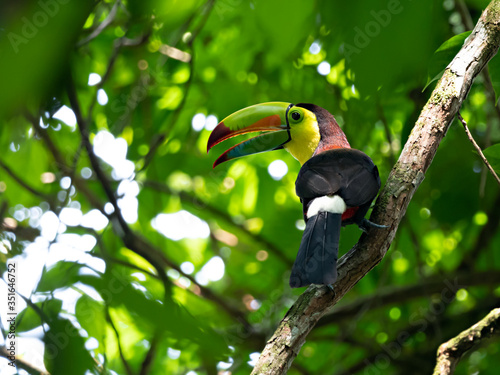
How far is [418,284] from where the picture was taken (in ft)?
13.3

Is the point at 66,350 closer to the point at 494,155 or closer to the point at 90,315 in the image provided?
the point at 90,315

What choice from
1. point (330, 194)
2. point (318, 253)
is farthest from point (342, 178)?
point (318, 253)

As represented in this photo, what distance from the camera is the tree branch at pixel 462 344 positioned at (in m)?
2.21

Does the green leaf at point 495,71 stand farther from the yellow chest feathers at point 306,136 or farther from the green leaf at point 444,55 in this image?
the yellow chest feathers at point 306,136

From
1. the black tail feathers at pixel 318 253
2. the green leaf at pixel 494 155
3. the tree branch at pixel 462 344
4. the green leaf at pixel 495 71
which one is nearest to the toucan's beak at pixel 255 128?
the black tail feathers at pixel 318 253

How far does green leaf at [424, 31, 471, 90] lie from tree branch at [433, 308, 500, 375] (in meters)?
1.14

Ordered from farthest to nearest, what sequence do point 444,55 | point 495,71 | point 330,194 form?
1. point 330,194
2. point 444,55
3. point 495,71

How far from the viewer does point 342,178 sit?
2570 mm

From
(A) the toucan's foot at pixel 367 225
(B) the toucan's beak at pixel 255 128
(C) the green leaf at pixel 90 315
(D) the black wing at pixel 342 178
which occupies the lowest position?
(C) the green leaf at pixel 90 315

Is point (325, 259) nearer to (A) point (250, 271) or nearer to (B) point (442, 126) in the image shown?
(B) point (442, 126)

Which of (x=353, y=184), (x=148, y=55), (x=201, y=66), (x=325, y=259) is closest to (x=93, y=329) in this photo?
(x=325, y=259)

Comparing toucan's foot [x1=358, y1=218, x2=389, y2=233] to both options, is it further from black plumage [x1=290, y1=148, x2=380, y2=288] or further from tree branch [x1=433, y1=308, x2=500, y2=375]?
tree branch [x1=433, y1=308, x2=500, y2=375]

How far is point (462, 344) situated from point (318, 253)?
2.60ft

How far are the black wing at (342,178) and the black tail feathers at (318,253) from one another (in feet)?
0.48
